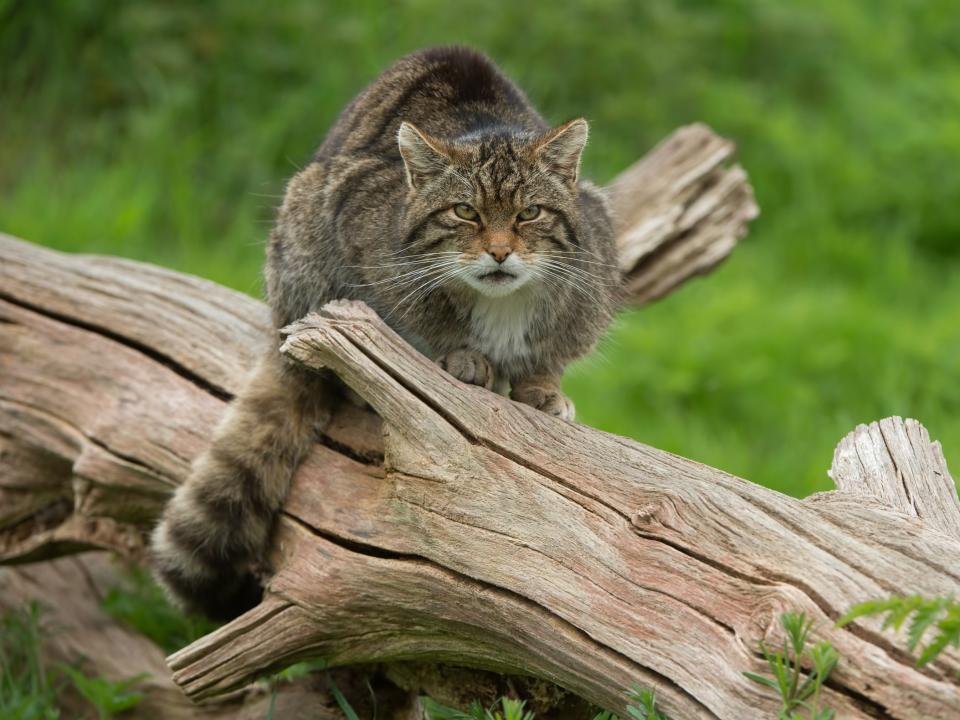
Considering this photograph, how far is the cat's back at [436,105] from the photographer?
4.44 metres

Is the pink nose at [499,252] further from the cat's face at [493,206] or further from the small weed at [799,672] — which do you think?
the small weed at [799,672]

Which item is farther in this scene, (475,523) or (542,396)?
(542,396)

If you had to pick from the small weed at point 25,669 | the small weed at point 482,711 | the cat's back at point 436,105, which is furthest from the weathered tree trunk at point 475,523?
the cat's back at point 436,105

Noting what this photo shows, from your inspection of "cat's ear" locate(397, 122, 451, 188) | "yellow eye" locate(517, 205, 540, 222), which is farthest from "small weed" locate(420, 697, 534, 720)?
"cat's ear" locate(397, 122, 451, 188)

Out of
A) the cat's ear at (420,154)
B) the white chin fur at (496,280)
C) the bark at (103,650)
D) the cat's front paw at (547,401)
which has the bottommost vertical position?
the bark at (103,650)

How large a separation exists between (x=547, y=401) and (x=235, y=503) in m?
0.98

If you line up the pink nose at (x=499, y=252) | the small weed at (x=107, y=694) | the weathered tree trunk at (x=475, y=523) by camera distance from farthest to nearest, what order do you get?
the small weed at (x=107, y=694)
the pink nose at (x=499, y=252)
the weathered tree trunk at (x=475, y=523)

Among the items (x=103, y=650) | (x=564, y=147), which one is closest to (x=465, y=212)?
(x=564, y=147)

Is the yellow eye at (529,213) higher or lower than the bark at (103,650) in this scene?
higher

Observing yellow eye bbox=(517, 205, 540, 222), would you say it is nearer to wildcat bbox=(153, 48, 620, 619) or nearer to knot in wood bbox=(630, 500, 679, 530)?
wildcat bbox=(153, 48, 620, 619)

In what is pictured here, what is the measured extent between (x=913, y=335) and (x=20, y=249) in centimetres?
429

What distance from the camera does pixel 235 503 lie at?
151 inches

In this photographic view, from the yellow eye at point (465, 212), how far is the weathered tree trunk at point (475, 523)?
1.68 ft

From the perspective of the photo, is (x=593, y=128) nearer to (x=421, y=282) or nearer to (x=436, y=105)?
(x=436, y=105)
